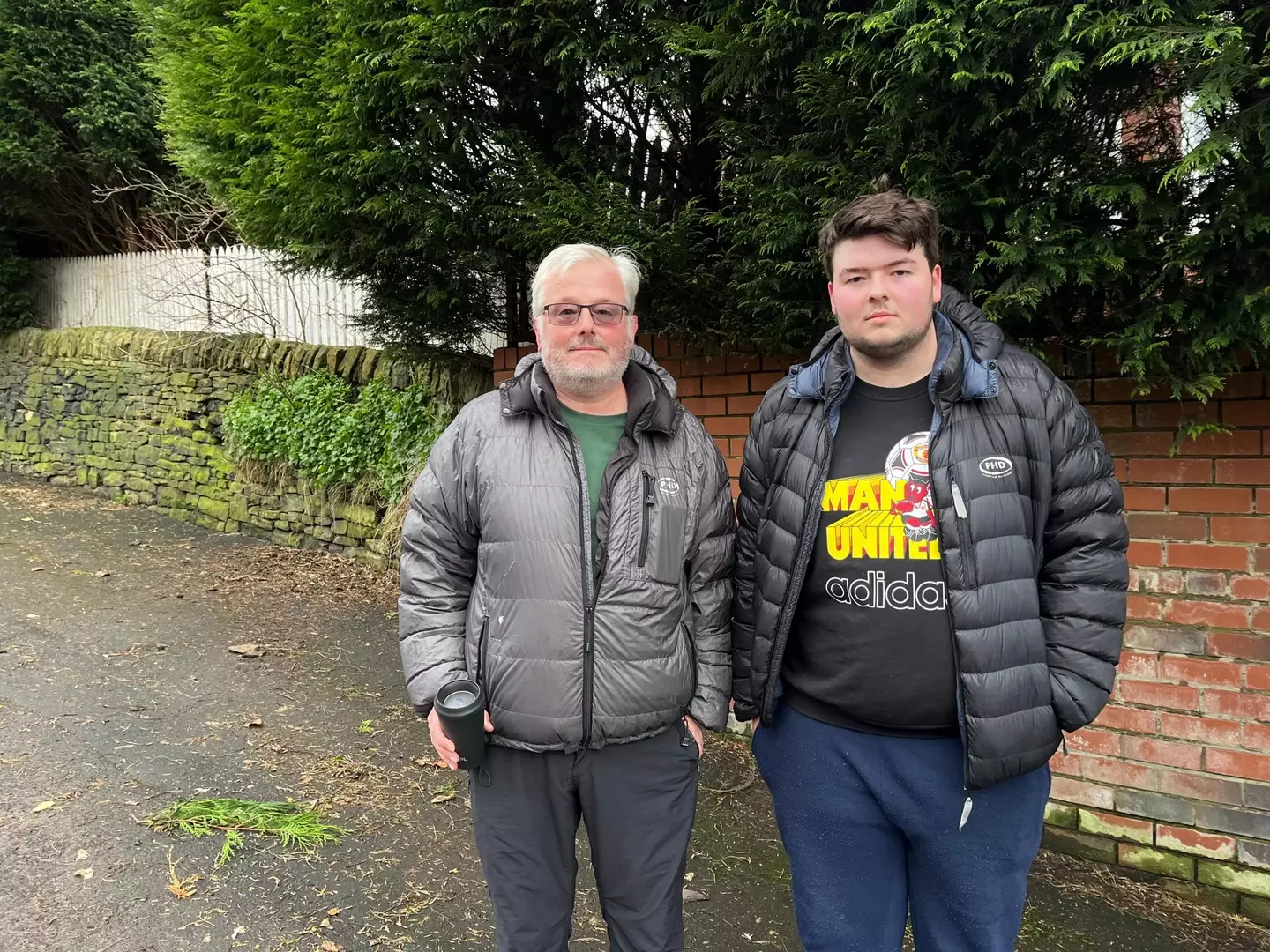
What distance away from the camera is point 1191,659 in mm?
2861

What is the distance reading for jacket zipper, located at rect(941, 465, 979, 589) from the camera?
1848 millimetres

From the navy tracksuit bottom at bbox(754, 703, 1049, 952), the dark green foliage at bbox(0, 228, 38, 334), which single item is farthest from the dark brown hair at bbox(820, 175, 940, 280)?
the dark green foliage at bbox(0, 228, 38, 334)

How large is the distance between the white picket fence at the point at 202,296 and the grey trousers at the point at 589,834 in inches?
150

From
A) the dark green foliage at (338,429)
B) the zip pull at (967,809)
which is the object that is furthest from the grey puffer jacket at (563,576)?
the dark green foliage at (338,429)

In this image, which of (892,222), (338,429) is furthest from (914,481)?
(338,429)

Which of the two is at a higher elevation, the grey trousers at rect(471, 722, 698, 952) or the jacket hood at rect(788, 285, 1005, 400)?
the jacket hood at rect(788, 285, 1005, 400)

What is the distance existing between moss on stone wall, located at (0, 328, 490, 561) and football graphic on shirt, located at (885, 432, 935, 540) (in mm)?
4055

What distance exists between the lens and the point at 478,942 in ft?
8.98

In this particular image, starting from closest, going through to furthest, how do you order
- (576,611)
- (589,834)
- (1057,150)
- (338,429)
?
1. (576,611)
2. (589,834)
3. (1057,150)
4. (338,429)

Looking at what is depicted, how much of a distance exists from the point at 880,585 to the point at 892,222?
815 millimetres

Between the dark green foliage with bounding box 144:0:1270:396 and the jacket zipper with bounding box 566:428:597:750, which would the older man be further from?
the dark green foliage with bounding box 144:0:1270:396

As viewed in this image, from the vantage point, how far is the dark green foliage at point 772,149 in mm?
2152

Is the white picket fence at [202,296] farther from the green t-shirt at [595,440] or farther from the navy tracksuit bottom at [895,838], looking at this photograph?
the navy tracksuit bottom at [895,838]

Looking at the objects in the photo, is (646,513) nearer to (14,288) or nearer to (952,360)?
(952,360)
